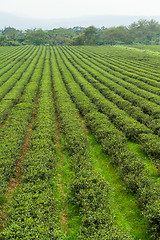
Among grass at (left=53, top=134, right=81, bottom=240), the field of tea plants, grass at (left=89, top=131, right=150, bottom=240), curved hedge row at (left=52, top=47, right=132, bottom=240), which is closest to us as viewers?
curved hedge row at (left=52, top=47, right=132, bottom=240)

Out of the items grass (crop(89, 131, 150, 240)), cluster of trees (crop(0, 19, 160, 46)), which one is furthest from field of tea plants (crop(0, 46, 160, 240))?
cluster of trees (crop(0, 19, 160, 46))

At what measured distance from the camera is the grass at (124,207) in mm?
7762

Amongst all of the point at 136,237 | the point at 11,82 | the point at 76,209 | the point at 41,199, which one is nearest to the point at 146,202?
the point at 136,237

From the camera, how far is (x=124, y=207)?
29.1 feet

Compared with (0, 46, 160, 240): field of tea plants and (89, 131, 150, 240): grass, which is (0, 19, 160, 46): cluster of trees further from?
(89, 131, 150, 240): grass

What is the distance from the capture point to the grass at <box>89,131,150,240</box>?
7762 millimetres

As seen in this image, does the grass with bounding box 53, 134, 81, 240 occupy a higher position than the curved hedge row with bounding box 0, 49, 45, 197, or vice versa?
the curved hedge row with bounding box 0, 49, 45, 197

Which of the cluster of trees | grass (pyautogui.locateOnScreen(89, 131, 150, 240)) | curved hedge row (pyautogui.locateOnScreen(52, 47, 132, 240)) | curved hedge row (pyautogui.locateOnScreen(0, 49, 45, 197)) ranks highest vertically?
the cluster of trees

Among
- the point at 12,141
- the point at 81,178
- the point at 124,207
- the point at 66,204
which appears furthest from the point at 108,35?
the point at 66,204

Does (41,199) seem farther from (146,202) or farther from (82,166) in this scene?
(146,202)

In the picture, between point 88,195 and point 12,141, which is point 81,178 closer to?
point 88,195

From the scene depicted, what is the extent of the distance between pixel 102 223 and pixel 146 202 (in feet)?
9.05

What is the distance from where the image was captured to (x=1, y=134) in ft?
42.8

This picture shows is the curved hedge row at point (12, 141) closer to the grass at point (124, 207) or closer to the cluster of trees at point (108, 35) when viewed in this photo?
the grass at point (124, 207)
